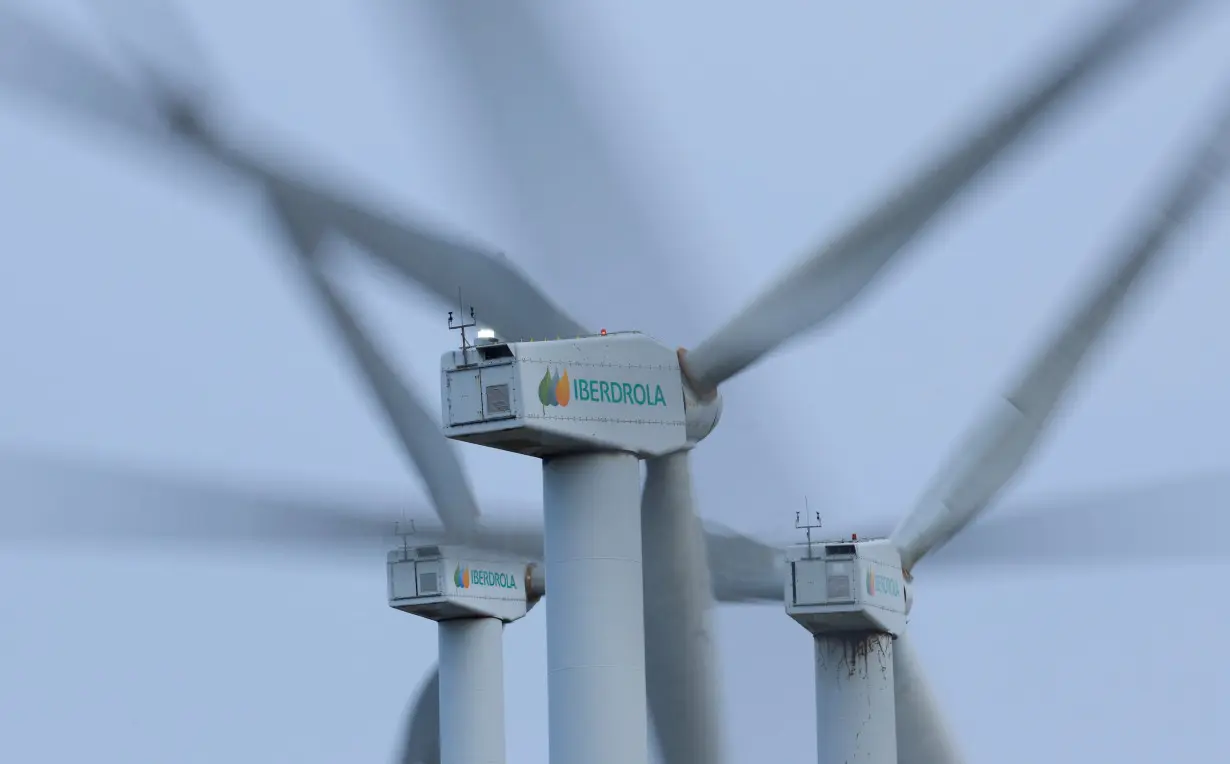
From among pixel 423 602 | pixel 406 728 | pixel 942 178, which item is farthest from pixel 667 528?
pixel 406 728

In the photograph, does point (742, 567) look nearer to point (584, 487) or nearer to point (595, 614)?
point (584, 487)

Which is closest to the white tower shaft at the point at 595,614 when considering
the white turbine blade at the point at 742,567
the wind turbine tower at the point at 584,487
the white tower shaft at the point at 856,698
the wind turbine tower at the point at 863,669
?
the wind turbine tower at the point at 584,487

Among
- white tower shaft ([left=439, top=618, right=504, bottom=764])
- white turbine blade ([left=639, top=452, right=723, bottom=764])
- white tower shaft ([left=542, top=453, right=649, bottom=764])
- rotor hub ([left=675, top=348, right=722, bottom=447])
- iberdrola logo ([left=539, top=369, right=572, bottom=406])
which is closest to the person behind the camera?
iberdrola logo ([left=539, top=369, right=572, bottom=406])

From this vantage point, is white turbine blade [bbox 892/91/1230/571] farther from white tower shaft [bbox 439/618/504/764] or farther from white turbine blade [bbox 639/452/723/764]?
white tower shaft [bbox 439/618/504/764]

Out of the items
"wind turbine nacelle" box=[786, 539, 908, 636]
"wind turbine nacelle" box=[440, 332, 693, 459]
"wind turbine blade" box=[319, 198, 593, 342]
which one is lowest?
"wind turbine nacelle" box=[786, 539, 908, 636]

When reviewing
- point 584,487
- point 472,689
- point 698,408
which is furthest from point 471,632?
point 584,487

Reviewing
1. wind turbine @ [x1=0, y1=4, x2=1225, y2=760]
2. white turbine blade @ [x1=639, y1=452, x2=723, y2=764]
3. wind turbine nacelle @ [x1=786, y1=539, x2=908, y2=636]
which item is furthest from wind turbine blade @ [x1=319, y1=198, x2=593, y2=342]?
wind turbine nacelle @ [x1=786, y1=539, x2=908, y2=636]
